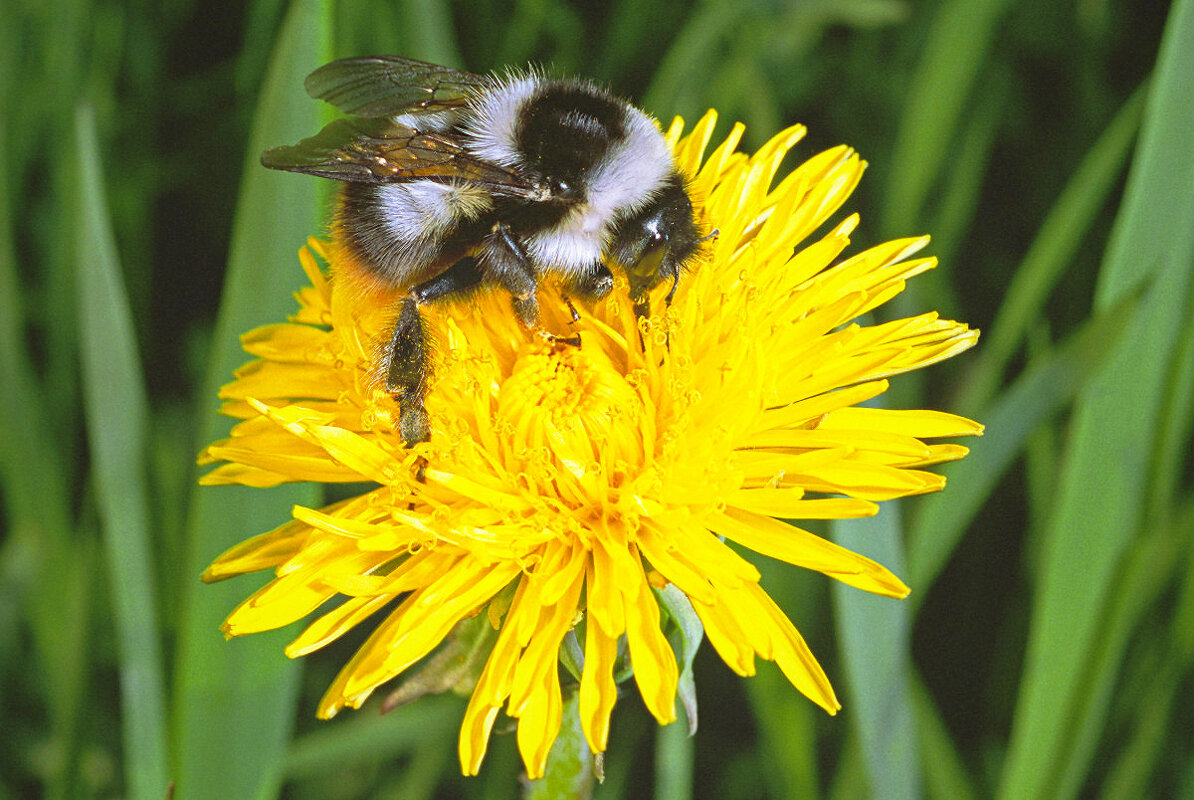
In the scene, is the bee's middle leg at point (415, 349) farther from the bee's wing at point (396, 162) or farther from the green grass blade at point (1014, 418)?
the green grass blade at point (1014, 418)

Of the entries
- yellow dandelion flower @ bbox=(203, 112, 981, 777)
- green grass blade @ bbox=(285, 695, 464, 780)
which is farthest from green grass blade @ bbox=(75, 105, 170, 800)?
green grass blade @ bbox=(285, 695, 464, 780)

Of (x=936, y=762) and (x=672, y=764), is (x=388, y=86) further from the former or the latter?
(x=936, y=762)

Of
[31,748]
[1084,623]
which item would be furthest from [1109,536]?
[31,748]

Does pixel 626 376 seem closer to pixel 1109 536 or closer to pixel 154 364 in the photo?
pixel 1109 536

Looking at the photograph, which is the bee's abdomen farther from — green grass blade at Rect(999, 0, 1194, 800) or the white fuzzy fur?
green grass blade at Rect(999, 0, 1194, 800)

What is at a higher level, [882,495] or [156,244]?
[156,244]
